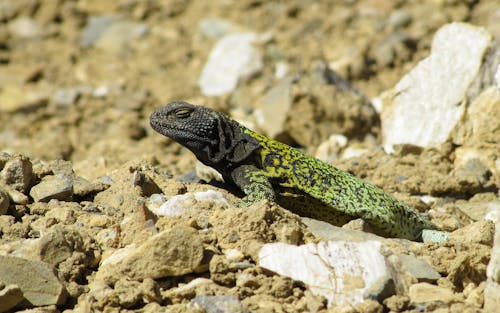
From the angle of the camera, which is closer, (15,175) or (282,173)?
(15,175)

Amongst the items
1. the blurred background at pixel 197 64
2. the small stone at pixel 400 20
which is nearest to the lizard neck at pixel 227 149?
the blurred background at pixel 197 64

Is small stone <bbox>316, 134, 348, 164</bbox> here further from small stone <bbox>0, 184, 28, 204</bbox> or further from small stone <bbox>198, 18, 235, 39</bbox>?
small stone <bbox>198, 18, 235, 39</bbox>

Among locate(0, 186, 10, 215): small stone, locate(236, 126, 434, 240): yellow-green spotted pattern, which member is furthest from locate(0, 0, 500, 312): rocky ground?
locate(236, 126, 434, 240): yellow-green spotted pattern

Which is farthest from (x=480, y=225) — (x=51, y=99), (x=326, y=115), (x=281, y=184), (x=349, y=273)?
(x=51, y=99)

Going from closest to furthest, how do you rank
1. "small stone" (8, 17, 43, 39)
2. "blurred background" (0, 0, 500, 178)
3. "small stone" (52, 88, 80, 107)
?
"blurred background" (0, 0, 500, 178), "small stone" (52, 88, 80, 107), "small stone" (8, 17, 43, 39)

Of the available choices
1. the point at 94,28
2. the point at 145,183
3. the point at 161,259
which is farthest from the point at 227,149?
the point at 94,28

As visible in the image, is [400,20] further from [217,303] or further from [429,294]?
[217,303]

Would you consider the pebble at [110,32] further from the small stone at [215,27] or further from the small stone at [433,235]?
the small stone at [433,235]
